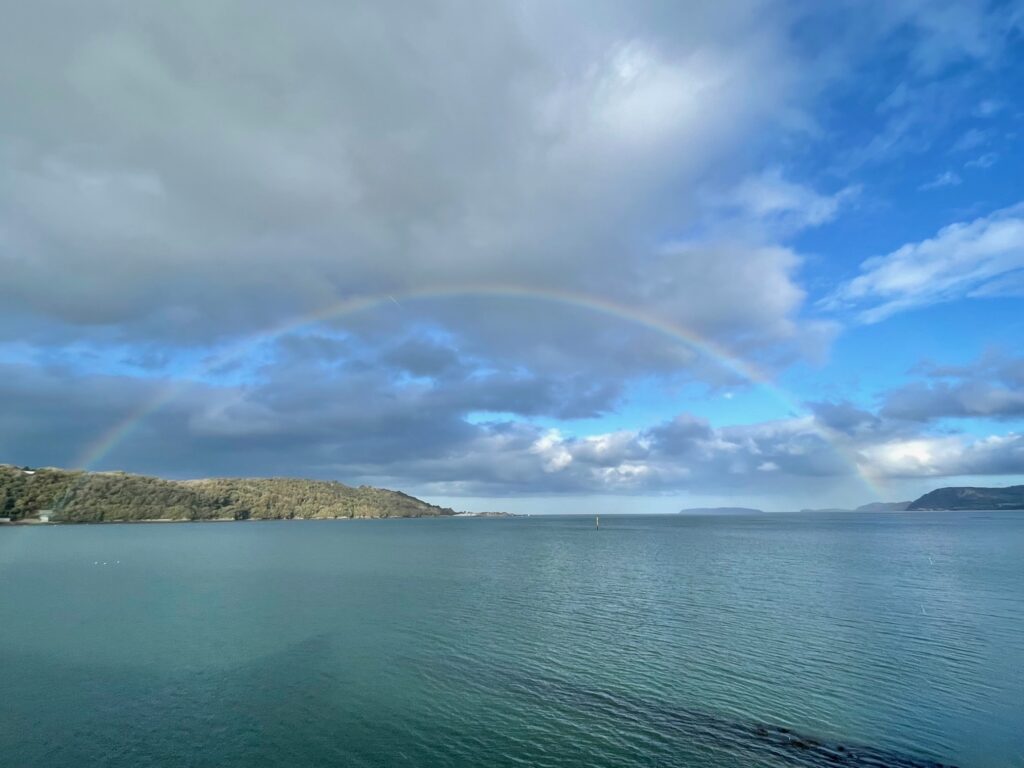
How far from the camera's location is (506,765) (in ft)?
84.5

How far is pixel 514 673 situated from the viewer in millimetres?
38844

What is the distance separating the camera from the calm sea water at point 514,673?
27656 mm

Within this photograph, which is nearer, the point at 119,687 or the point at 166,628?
the point at 119,687

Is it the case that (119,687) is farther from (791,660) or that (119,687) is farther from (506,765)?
(791,660)

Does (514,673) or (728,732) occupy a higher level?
(514,673)

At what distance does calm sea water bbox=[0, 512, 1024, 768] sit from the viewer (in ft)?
90.7

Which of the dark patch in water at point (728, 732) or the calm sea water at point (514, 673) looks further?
the calm sea water at point (514, 673)

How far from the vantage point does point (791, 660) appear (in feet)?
138

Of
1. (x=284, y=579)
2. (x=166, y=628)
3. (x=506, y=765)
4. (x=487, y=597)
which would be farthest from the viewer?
(x=284, y=579)

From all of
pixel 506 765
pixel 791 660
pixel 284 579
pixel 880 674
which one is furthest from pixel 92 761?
pixel 284 579

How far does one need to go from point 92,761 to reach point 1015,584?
105 meters

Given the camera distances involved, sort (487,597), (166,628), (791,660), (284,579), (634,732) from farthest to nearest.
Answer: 1. (284,579)
2. (487,597)
3. (166,628)
4. (791,660)
5. (634,732)

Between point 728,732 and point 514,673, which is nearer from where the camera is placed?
point 728,732

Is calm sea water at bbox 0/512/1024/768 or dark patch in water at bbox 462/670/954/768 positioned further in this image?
calm sea water at bbox 0/512/1024/768
